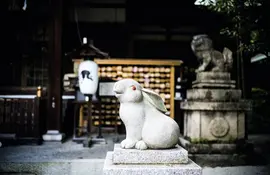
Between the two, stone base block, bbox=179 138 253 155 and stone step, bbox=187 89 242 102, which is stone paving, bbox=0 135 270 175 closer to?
stone base block, bbox=179 138 253 155

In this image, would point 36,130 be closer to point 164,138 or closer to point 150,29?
point 164,138

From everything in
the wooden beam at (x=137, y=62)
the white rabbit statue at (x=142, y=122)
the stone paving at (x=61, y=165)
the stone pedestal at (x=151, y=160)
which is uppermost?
the wooden beam at (x=137, y=62)

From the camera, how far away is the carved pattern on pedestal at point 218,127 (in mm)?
6613

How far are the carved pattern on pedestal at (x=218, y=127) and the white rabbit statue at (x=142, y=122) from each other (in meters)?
3.20

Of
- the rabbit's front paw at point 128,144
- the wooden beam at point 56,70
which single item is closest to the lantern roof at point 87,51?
the wooden beam at point 56,70

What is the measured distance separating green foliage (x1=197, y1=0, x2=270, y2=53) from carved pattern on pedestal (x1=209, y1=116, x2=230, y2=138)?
6.15ft

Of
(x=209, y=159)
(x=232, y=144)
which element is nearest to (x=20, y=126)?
(x=209, y=159)

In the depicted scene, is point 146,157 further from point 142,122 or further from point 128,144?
point 142,122

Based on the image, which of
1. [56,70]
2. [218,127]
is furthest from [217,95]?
[56,70]

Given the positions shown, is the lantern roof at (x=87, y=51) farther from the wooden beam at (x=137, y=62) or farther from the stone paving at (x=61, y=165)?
the stone paving at (x=61, y=165)

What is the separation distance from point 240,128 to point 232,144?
45 cm

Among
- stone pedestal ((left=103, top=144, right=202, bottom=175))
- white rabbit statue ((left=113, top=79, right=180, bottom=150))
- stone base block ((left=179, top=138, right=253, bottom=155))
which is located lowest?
stone base block ((left=179, top=138, right=253, bottom=155))

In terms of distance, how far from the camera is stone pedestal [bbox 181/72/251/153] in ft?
21.6

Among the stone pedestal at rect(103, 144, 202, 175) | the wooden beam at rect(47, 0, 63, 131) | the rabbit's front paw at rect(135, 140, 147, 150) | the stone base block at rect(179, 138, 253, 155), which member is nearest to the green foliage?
the stone base block at rect(179, 138, 253, 155)
